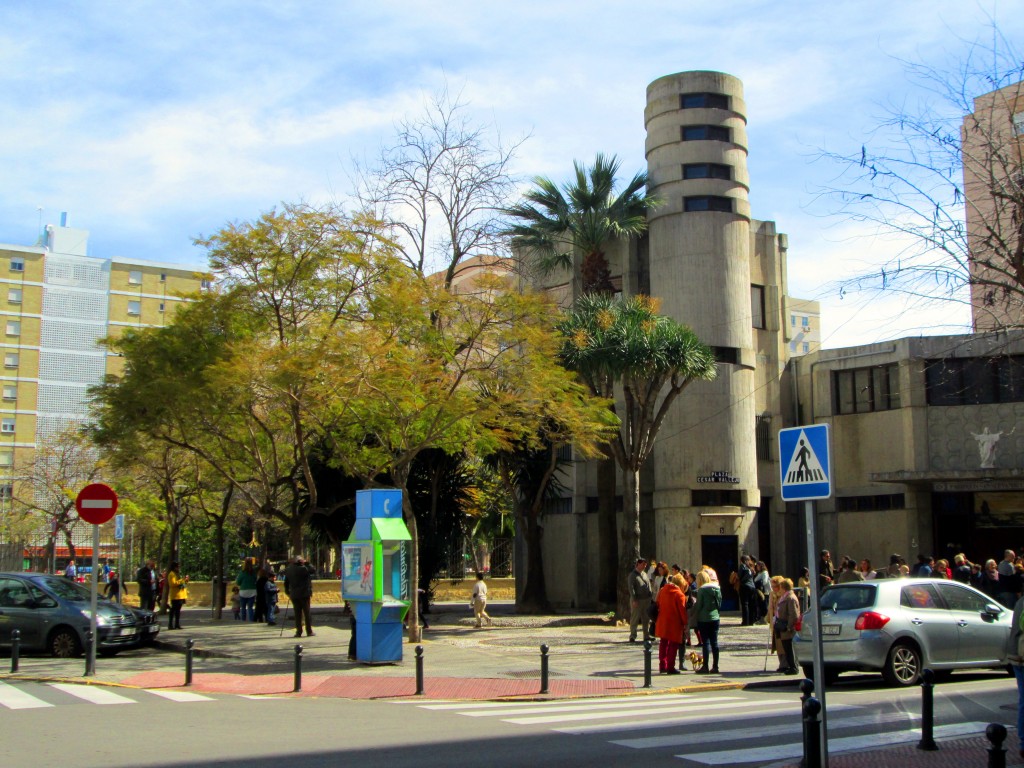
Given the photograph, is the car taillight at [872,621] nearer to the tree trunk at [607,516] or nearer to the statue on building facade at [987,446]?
the tree trunk at [607,516]

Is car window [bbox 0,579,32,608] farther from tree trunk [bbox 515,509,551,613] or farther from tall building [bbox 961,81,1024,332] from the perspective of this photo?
tall building [bbox 961,81,1024,332]

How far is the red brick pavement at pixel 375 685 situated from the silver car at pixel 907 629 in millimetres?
3208

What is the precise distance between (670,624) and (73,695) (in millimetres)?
9200

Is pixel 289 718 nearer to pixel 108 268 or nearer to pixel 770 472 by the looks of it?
pixel 770 472

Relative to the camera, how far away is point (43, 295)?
259 feet

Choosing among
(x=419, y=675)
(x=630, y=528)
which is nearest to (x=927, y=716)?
(x=419, y=675)

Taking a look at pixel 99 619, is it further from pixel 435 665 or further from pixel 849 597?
pixel 849 597

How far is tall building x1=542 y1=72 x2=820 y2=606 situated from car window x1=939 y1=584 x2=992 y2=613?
665 inches

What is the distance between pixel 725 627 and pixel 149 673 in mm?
14802

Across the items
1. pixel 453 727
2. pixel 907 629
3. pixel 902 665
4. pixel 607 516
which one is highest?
pixel 607 516

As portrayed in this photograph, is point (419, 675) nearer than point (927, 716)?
No

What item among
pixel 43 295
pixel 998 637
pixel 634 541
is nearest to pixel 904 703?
pixel 998 637

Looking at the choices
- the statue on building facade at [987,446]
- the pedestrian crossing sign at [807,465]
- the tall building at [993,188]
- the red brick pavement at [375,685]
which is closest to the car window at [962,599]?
the tall building at [993,188]

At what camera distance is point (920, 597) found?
47.3 ft
